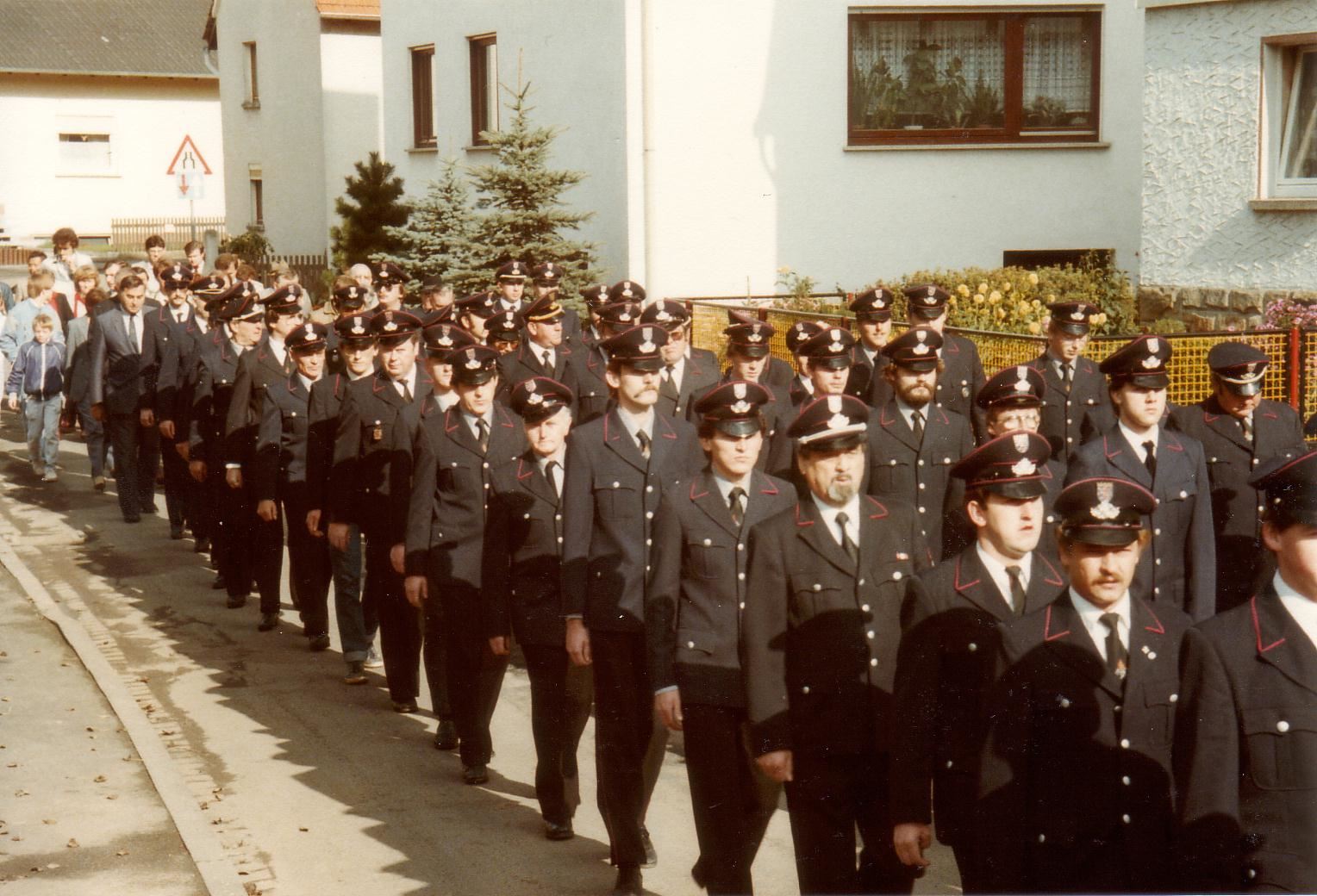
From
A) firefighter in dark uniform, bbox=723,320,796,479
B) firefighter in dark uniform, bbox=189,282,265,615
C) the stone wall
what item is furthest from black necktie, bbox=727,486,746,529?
the stone wall

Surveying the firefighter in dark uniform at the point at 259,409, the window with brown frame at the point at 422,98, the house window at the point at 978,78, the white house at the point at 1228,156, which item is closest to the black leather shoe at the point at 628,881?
the firefighter in dark uniform at the point at 259,409

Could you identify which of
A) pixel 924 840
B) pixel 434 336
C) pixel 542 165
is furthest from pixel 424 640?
pixel 542 165

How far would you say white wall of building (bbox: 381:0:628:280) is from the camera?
21.1 m

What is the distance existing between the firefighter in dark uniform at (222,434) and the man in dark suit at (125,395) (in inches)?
101

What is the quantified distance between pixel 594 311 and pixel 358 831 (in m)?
5.31

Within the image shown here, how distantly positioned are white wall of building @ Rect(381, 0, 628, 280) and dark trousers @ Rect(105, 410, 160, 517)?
21.3 feet

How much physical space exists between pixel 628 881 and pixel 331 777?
235 centimetres

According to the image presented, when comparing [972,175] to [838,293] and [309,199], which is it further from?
[309,199]

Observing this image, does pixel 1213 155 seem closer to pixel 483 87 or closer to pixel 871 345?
pixel 871 345

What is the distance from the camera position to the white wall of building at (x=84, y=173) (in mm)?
58188

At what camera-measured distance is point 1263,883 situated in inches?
154

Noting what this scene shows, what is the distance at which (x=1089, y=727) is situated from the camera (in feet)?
14.7

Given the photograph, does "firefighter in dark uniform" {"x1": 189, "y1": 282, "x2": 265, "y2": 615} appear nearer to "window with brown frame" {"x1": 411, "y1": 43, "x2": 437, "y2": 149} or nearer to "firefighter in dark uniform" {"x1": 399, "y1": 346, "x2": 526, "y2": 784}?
"firefighter in dark uniform" {"x1": 399, "y1": 346, "x2": 526, "y2": 784}

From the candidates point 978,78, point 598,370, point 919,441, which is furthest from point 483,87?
point 919,441
